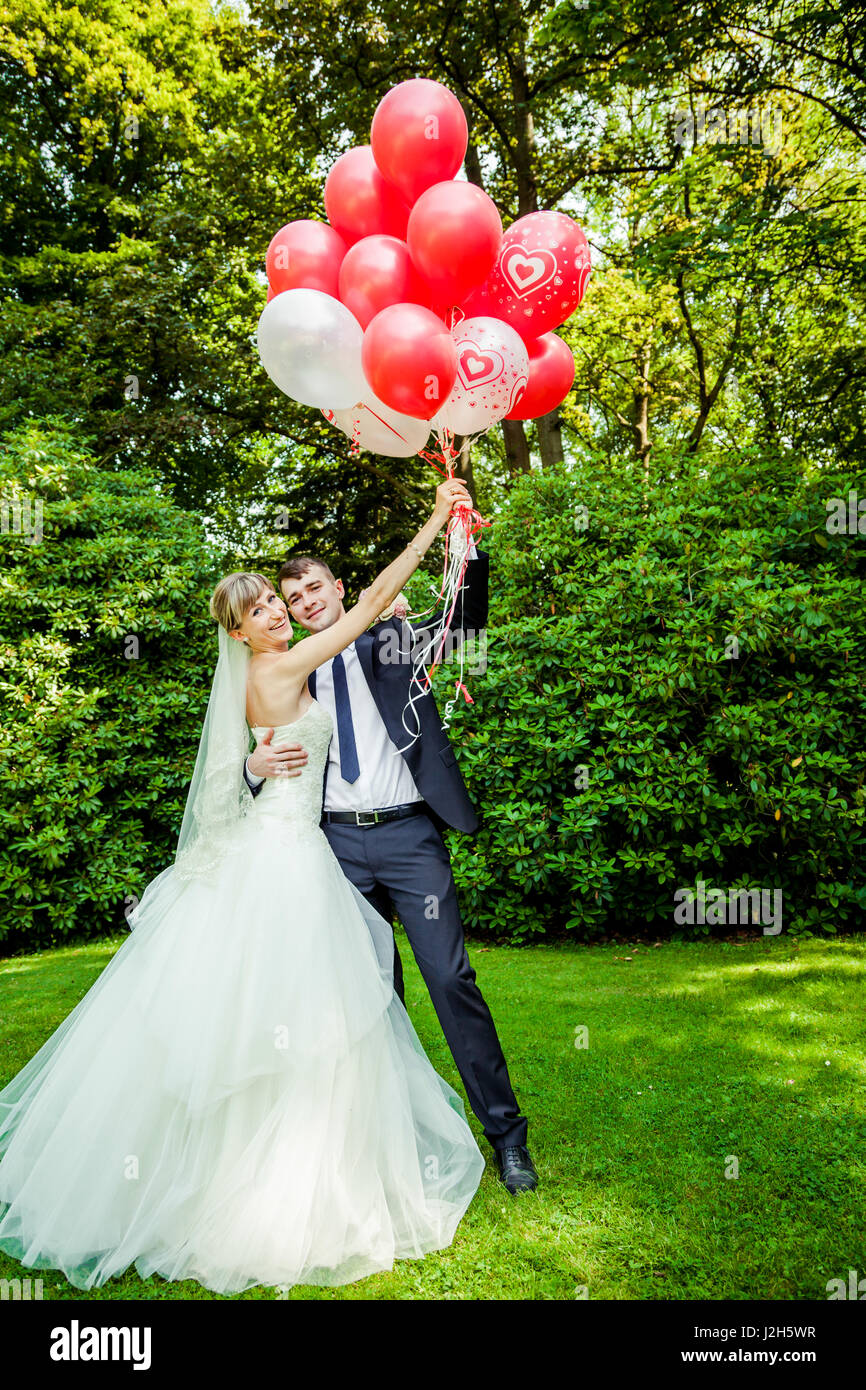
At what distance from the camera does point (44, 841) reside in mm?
7000

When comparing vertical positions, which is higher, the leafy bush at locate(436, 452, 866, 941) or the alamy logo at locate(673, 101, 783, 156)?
the alamy logo at locate(673, 101, 783, 156)

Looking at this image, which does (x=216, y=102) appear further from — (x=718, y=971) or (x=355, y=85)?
(x=718, y=971)

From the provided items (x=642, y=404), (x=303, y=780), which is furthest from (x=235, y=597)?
(x=642, y=404)

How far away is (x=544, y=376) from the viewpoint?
11.3 ft

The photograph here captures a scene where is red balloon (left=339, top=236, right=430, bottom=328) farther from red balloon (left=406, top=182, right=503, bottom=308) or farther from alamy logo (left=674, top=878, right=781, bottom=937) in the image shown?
alamy logo (left=674, top=878, right=781, bottom=937)

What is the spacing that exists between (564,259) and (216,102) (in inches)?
633

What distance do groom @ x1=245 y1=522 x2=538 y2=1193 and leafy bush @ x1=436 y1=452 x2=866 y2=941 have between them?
2989 millimetres

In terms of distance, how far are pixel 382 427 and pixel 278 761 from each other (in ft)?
4.39

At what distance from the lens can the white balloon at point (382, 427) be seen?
323cm

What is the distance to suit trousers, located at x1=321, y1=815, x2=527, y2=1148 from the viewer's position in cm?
Answer: 307

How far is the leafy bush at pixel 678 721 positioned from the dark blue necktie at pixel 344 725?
303 centimetres

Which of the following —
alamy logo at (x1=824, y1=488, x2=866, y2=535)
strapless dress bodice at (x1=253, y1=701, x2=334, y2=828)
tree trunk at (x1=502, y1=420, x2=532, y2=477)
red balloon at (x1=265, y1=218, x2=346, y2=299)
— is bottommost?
strapless dress bodice at (x1=253, y1=701, x2=334, y2=828)

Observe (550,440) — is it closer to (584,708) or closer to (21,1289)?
(584,708)
